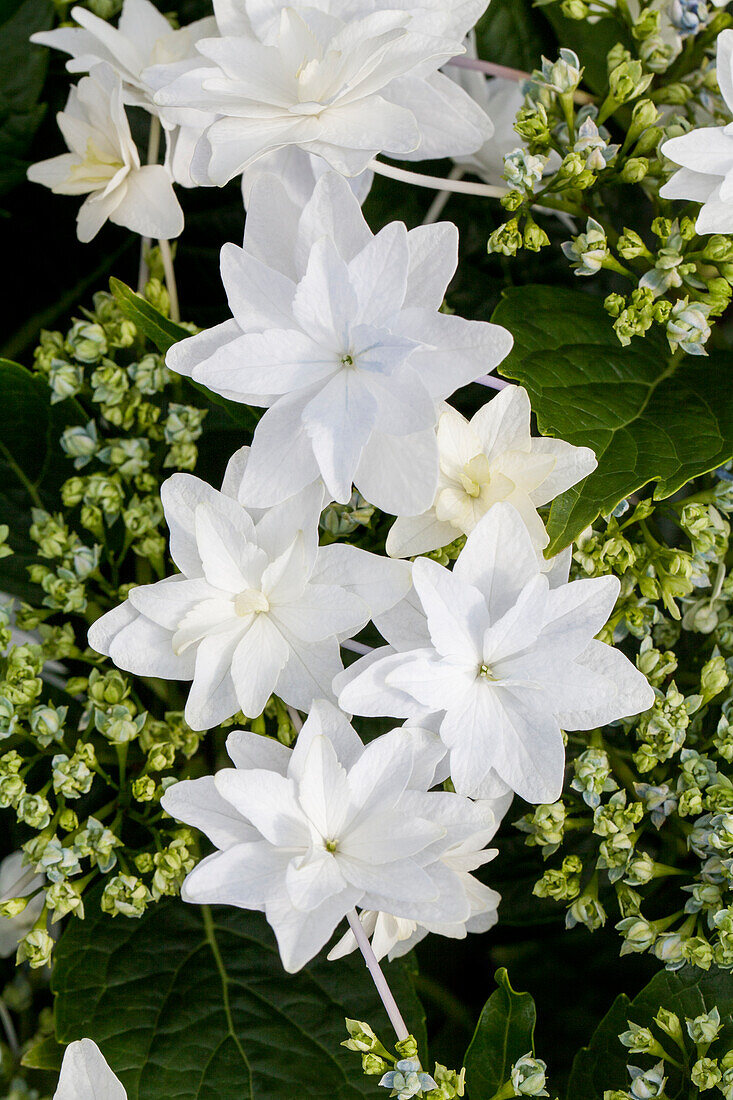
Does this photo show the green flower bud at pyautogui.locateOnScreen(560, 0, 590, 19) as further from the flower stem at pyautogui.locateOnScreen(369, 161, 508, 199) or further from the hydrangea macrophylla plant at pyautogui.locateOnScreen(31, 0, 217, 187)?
the hydrangea macrophylla plant at pyautogui.locateOnScreen(31, 0, 217, 187)

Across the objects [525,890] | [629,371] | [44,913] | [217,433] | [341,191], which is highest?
[341,191]

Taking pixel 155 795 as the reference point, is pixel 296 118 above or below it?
above

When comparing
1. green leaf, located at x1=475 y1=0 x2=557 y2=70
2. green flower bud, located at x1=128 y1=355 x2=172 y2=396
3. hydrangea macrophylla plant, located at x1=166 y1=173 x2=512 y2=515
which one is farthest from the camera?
green leaf, located at x1=475 y1=0 x2=557 y2=70

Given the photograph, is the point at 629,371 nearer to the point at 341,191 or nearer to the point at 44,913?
the point at 341,191

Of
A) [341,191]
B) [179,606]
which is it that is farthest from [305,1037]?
[341,191]

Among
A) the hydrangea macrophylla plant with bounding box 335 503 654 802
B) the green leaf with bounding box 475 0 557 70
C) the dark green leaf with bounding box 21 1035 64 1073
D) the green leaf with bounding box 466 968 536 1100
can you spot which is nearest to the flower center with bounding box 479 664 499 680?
the hydrangea macrophylla plant with bounding box 335 503 654 802

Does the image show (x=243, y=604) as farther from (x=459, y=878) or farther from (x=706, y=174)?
(x=706, y=174)

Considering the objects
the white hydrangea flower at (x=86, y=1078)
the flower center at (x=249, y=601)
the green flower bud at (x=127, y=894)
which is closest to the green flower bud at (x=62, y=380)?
the flower center at (x=249, y=601)
